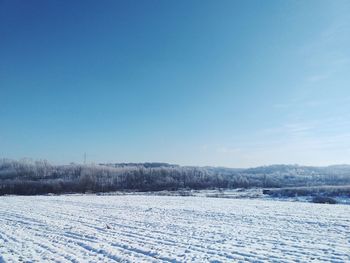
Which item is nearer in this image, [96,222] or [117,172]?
[96,222]

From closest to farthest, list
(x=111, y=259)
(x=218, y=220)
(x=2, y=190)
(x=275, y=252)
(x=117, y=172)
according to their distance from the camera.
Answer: (x=111, y=259) → (x=275, y=252) → (x=218, y=220) → (x=2, y=190) → (x=117, y=172)

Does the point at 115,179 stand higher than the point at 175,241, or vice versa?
the point at 115,179

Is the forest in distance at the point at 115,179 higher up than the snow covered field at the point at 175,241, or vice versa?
the forest in distance at the point at 115,179

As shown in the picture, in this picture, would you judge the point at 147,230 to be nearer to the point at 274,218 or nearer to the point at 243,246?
the point at 243,246

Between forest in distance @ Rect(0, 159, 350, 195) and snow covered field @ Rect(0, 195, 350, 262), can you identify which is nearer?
snow covered field @ Rect(0, 195, 350, 262)

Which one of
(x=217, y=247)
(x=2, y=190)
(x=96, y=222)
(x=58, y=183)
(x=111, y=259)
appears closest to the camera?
(x=111, y=259)

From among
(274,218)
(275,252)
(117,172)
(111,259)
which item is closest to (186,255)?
(111,259)

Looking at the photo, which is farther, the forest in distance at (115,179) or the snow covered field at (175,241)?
the forest in distance at (115,179)

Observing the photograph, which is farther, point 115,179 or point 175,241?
point 115,179

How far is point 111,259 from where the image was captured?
41.9 ft

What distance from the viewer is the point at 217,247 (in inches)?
589

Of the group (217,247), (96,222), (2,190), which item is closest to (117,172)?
(2,190)

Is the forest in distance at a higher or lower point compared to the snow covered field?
higher

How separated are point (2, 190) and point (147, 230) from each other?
286ft
